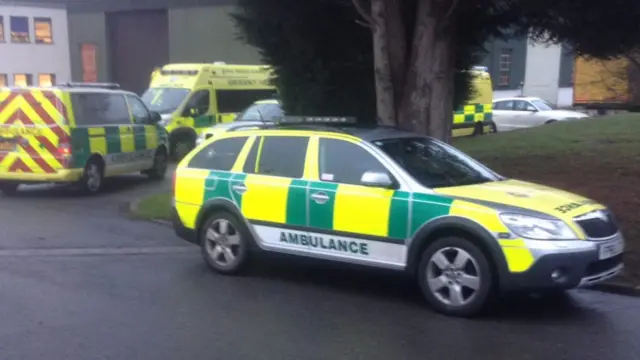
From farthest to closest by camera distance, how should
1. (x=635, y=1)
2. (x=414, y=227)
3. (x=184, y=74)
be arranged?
(x=184, y=74) → (x=635, y=1) → (x=414, y=227)

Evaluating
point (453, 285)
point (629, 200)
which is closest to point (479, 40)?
point (629, 200)

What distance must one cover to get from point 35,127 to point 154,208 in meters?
2.88

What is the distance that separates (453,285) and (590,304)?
1.31 meters

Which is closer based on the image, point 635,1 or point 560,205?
point 560,205

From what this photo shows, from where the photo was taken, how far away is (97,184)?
14.4m

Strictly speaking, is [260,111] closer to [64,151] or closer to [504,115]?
[64,151]

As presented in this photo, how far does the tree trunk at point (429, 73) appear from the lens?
1030 cm

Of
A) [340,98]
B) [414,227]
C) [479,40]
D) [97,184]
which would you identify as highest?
[479,40]

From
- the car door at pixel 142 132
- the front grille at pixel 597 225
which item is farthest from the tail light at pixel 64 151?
the front grille at pixel 597 225

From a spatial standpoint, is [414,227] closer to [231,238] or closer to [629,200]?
[231,238]

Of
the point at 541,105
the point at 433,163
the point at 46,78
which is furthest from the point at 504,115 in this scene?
the point at 46,78

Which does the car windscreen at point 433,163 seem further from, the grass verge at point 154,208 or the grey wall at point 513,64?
the grey wall at point 513,64

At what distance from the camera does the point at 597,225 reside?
6.61 meters

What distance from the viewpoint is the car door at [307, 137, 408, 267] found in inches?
272
